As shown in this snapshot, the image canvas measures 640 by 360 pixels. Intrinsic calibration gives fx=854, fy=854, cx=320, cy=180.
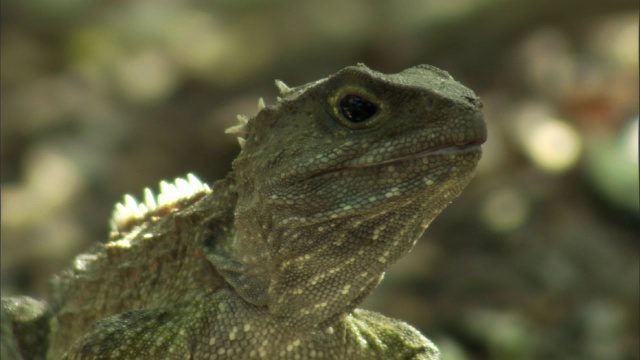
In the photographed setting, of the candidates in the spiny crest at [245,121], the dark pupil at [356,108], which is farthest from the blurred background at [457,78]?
the dark pupil at [356,108]

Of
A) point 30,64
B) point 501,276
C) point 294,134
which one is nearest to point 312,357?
point 294,134

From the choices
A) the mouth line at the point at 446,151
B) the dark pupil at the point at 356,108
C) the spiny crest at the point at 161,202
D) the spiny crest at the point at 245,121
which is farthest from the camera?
the spiny crest at the point at 161,202

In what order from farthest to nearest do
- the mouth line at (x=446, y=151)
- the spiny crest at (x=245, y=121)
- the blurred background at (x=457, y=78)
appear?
the blurred background at (x=457, y=78) < the spiny crest at (x=245, y=121) < the mouth line at (x=446, y=151)

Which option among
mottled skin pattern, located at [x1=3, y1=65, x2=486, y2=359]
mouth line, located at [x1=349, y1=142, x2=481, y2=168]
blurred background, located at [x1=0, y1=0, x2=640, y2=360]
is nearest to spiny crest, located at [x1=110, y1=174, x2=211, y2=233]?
mottled skin pattern, located at [x1=3, y1=65, x2=486, y2=359]

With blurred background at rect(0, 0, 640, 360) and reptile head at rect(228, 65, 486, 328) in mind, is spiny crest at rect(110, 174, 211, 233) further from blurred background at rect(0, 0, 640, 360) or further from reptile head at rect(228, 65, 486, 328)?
blurred background at rect(0, 0, 640, 360)

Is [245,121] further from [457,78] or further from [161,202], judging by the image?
[457,78]

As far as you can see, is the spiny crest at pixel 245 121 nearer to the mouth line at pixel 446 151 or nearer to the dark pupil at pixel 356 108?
the dark pupil at pixel 356 108

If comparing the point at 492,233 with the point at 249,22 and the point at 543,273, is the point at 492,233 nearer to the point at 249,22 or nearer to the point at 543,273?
the point at 543,273
